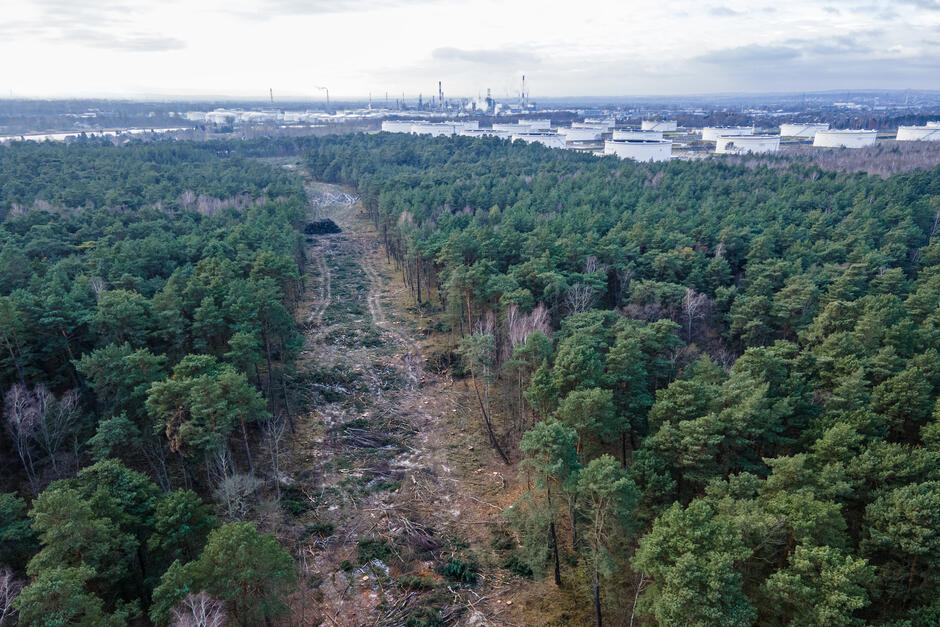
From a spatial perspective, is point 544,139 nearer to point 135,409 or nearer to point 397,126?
point 397,126

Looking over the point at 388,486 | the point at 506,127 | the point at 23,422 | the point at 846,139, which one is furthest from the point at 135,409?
the point at 846,139

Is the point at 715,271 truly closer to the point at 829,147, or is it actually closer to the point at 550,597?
the point at 550,597

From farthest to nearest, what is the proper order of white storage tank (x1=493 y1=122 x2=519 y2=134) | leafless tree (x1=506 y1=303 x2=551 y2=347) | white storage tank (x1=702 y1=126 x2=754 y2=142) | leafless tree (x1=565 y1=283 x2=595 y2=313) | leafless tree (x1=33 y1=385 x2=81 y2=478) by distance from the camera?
white storage tank (x1=493 y1=122 x2=519 y2=134)
white storage tank (x1=702 y1=126 x2=754 y2=142)
leafless tree (x1=565 y1=283 x2=595 y2=313)
leafless tree (x1=506 y1=303 x2=551 y2=347)
leafless tree (x1=33 y1=385 x2=81 y2=478)

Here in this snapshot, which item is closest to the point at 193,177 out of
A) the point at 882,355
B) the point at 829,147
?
the point at 882,355

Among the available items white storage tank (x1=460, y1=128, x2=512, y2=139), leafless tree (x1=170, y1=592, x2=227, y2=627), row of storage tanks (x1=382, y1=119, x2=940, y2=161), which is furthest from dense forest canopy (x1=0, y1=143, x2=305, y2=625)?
white storage tank (x1=460, y1=128, x2=512, y2=139)

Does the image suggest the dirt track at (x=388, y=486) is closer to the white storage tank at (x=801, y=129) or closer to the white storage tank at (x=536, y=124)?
the white storage tank at (x=536, y=124)

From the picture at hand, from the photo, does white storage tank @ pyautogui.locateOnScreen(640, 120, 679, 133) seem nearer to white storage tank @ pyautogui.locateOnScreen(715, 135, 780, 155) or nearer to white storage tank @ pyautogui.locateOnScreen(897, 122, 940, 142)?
white storage tank @ pyautogui.locateOnScreen(715, 135, 780, 155)
